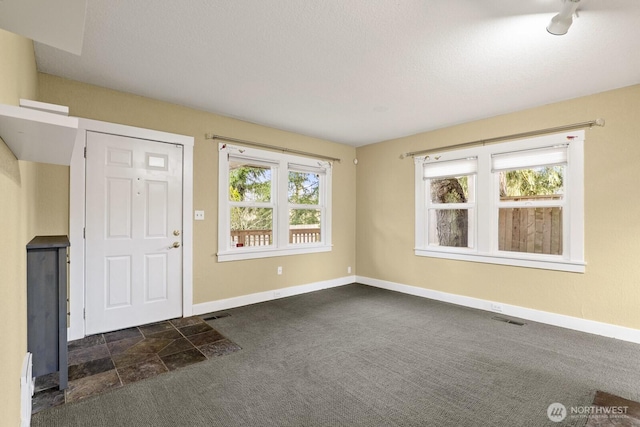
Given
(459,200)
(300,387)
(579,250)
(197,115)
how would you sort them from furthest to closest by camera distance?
(459,200) → (197,115) → (579,250) → (300,387)

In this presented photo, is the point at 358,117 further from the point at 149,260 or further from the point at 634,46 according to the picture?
the point at 149,260

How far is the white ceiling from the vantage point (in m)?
2.02

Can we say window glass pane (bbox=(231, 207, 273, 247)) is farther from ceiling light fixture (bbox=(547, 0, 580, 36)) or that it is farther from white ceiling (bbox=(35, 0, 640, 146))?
ceiling light fixture (bbox=(547, 0, 580, 36))

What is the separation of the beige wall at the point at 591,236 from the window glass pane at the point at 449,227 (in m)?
0.29

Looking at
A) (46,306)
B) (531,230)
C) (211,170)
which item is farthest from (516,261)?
(46,306)

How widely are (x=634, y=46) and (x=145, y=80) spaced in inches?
165

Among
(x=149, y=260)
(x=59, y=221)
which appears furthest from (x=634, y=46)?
(x=59, y=221)

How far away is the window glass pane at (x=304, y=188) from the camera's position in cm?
498

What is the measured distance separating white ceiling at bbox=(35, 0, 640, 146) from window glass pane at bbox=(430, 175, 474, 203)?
104cm

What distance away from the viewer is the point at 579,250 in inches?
134

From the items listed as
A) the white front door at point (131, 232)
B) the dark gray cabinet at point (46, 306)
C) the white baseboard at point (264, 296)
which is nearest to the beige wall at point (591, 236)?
the white baseboard at point (264, 296)

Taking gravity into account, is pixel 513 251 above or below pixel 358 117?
below

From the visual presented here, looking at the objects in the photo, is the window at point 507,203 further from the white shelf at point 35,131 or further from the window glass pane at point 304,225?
the white shelf at point 35,131

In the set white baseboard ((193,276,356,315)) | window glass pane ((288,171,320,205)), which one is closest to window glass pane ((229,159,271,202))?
window glass pane ((288,171,320,205))
